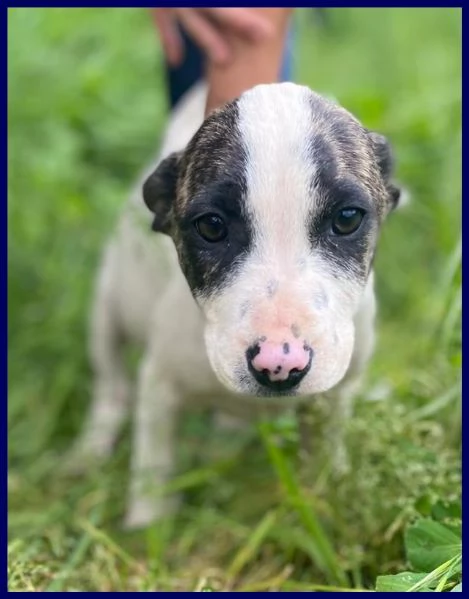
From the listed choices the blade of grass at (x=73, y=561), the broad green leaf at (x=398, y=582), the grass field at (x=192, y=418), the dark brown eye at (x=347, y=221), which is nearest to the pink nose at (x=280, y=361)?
the dark brown eye at (x=347, y=221)

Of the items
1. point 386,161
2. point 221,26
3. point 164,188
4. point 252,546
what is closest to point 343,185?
point 386,161

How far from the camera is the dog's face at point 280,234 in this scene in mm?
2443

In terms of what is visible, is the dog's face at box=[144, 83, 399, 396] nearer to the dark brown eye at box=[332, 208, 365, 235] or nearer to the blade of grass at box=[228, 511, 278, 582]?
the dark brown eye at box=[332, 208, 365, 235]

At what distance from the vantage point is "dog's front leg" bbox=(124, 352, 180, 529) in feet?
11.8

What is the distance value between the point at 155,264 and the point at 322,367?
155 cm

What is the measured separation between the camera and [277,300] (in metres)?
2.44

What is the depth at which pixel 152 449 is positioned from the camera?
3.70m

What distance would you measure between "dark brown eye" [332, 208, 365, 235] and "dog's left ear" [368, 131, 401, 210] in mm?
233

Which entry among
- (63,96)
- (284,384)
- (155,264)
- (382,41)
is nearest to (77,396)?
(155,264)

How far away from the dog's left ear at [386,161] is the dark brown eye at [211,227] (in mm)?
503

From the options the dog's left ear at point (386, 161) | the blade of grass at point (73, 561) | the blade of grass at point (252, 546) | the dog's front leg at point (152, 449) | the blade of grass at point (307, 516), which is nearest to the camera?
the dog's left ear at point (386, 161)

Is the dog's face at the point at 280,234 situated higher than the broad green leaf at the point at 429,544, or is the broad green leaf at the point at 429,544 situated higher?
the dog's face at the point at 280,234

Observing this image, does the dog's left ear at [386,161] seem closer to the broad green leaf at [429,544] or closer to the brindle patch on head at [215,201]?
the brindle patch on head at [215,201]

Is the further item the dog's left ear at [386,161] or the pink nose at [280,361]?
the dog's left ear at [386,161]
